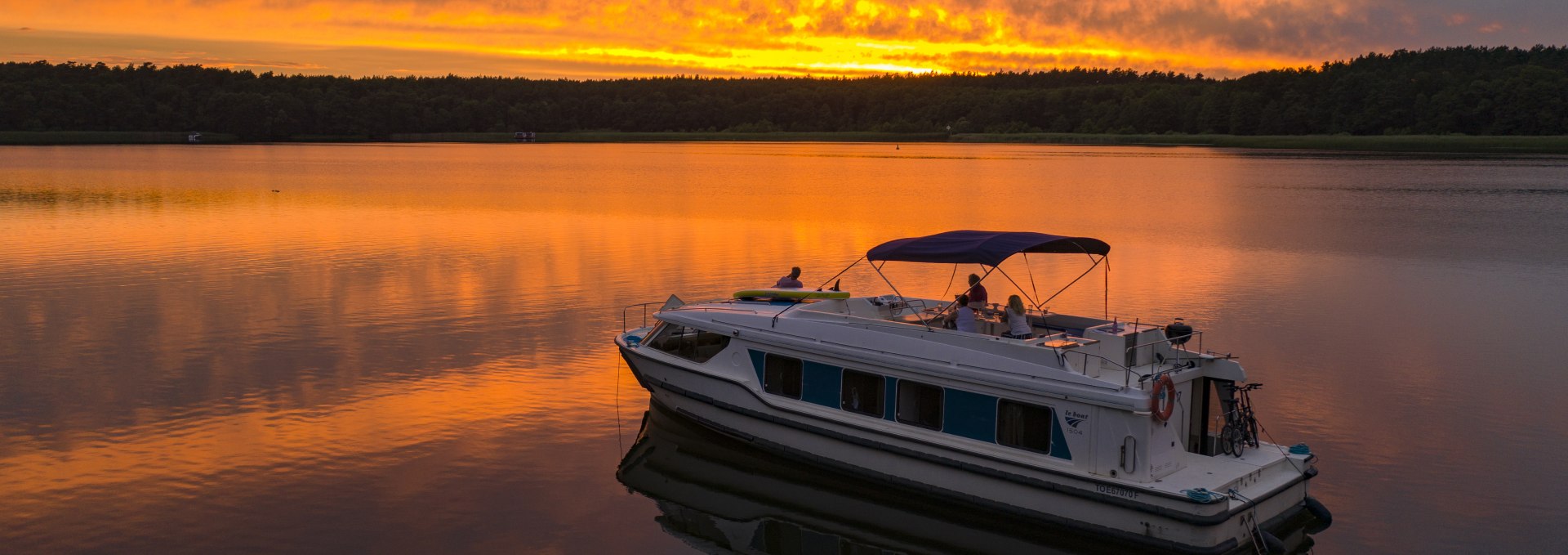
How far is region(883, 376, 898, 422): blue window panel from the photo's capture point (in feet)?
47.5

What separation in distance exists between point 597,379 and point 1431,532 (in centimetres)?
1202

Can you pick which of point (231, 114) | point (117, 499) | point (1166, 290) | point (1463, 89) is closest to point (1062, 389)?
point (117, 499)

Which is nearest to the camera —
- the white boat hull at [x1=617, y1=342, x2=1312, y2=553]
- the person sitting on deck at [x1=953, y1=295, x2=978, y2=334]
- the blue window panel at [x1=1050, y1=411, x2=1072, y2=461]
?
the white boat hull at [x1=617, y1=342, x2=1312, y2=553]

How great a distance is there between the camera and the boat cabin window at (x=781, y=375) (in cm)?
1548

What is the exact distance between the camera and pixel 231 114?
173625mm

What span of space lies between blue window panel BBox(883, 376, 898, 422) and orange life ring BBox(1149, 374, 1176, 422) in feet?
10.1

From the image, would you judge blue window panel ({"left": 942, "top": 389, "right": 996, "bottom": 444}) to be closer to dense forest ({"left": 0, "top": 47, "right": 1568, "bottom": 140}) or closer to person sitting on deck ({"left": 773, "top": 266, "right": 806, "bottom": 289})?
person sitting on deck ({"left": 773, "top": 266, "right": 806, "bottom": 289})

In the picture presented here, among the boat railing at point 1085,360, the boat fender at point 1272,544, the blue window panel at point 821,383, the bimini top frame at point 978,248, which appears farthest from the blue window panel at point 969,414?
the boat fender at point 1272,544

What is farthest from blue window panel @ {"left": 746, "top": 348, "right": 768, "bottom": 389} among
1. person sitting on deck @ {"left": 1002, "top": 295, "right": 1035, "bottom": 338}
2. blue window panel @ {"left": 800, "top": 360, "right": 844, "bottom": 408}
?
person sitting on deck @ {"left": 1002, "top": 295, "right": 1035, "bottom": 338}

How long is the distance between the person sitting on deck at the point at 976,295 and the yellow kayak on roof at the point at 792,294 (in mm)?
2043

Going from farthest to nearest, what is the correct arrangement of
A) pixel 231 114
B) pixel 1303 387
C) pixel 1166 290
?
pixel 231 114, pixel 1166 290, pixel 1303 387

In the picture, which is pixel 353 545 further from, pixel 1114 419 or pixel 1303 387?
pixel 1303 387

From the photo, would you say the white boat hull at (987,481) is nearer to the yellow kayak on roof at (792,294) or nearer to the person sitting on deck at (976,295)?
the yellow kayak on roof at (792,294)

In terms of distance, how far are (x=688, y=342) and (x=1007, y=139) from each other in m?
162
